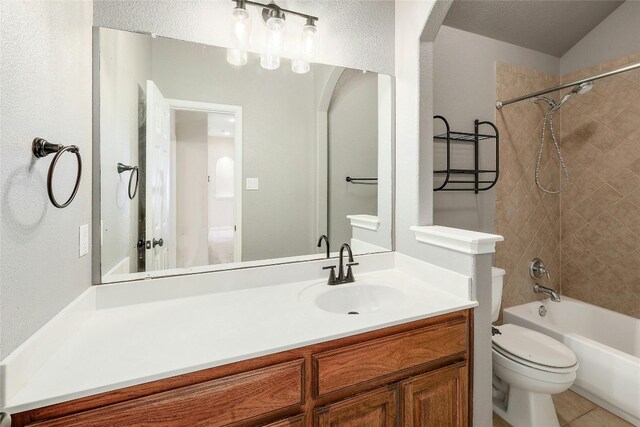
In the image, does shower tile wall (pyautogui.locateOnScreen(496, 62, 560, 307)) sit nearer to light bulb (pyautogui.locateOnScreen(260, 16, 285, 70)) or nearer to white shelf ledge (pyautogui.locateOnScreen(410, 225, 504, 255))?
white shelf ledge (pyautogui.locateOnScreen(410, 225, 504, 255))

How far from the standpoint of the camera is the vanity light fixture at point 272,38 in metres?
1.38

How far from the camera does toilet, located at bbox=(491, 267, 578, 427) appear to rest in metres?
1.57

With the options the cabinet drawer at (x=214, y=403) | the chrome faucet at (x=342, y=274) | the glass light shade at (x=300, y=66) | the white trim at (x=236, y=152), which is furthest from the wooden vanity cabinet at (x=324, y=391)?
the glass light shade at (x=300, y=66)

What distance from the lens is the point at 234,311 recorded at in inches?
46.6

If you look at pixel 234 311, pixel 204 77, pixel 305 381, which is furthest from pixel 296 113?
pixel 305 381

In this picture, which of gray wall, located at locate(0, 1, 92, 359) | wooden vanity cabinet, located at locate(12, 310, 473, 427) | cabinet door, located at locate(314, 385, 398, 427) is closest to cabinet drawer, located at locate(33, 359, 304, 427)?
wooden vanity cabinet, located at locate(12, 310, 473, 427)

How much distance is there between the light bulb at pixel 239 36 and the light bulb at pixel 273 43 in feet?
0.31

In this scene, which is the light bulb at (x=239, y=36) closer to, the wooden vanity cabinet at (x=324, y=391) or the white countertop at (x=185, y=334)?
the white countertop at (x=185, y=334)

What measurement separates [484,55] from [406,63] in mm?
1029

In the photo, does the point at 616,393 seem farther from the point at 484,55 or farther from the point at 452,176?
the point at 484,55

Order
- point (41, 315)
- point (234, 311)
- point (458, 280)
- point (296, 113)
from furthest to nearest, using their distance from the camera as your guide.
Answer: point (296, 113), point (458, 280), point (234, 311), point (41, 315)

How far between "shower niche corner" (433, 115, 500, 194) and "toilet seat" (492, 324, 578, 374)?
0.97 metres

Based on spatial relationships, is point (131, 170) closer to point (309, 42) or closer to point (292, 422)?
point (309, 42)

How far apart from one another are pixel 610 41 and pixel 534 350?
244cm
